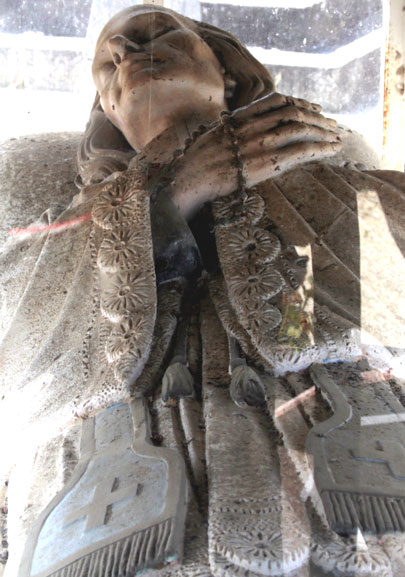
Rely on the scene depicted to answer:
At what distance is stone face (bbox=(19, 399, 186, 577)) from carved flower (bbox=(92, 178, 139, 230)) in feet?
1.16

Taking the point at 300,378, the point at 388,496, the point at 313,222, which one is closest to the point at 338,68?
the point at 313,222

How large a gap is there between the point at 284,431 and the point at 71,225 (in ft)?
1.98

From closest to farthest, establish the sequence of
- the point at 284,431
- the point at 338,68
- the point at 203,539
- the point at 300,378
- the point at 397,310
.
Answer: the point at 203,539 < the point at 284,431 < the point at 300,378 < the point at 397,310 < the point at 338,68

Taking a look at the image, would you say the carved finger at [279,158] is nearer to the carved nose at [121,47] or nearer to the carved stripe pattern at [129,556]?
the carved nose at [121,47]

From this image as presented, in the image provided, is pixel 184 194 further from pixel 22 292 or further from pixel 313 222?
pixel 22 292

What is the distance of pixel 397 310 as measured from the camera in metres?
1.39

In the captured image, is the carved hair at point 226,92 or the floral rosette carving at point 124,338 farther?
the carved hair at point 226,92

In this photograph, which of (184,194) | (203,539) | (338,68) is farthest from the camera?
(338,68)

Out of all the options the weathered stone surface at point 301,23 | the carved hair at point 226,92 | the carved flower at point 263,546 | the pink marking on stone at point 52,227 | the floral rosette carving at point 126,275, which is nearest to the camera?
the carved flower at point 263,546

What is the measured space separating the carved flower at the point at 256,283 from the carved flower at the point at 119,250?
152 mm

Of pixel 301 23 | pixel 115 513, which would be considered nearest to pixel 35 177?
pixel 301 23

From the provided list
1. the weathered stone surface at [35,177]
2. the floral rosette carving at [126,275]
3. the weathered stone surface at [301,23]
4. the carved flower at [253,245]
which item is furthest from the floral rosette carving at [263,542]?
the weathered stone surface at [301,23]

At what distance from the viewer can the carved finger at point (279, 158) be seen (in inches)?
58.8

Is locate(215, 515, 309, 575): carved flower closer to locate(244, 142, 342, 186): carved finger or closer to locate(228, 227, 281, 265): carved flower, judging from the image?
locate(228, 227, 281, 265): carved flower
